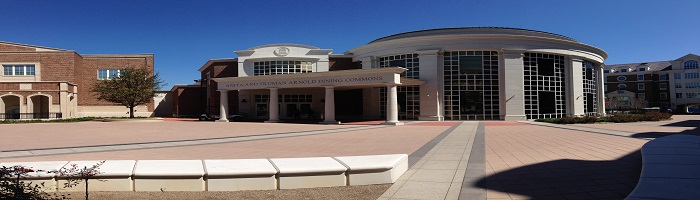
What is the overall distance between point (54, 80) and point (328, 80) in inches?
1488

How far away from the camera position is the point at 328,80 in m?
29.4

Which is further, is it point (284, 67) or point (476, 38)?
point (284, 67)

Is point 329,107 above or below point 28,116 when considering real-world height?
above

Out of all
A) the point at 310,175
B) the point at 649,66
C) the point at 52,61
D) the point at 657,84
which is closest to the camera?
the point at 310,175

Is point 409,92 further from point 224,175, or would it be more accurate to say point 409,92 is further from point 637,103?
point 637,103

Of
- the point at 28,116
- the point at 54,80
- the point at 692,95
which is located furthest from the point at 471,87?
the point at 692,95

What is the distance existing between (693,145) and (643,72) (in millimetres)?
93032

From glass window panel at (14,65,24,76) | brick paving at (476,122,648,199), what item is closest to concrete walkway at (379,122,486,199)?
brick paving at (476,122,648,199)

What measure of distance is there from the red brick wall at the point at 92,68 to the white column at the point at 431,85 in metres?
37.2

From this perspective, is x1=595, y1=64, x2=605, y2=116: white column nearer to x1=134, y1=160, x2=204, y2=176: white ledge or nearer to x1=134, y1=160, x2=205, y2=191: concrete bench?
x1=134, y1=160, x2=204, y2=176: white ledge

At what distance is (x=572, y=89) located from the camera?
35.2 meters

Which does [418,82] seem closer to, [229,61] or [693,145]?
[229,61]

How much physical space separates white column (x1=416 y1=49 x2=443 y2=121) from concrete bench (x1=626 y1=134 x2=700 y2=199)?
24875 millimetres

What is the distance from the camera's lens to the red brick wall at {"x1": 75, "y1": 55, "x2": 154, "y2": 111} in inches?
1916
